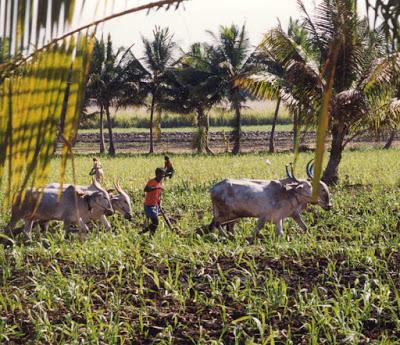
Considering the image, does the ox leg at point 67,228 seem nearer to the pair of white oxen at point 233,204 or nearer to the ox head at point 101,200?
the pair of white oxen at point 233,204

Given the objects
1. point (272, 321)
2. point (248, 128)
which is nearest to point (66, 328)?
point (272, 321)

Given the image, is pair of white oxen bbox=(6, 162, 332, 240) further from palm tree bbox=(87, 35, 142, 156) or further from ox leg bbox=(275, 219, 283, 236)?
palm tree bbox=(87, 35, 142, 156)

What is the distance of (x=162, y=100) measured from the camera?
33594mm

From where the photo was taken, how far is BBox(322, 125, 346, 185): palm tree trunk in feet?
49.7

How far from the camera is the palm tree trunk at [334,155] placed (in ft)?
49.7

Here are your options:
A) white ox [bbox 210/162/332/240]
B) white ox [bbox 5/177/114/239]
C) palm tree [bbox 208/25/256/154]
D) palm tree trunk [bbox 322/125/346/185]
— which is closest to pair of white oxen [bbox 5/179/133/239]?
white ox [bbox 5/177/114/239]

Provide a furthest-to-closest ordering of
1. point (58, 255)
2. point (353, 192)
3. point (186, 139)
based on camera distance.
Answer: point (186, 139) < point (353, 192) < point (58, 255)

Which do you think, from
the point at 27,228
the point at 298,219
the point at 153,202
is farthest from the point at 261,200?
the point at 27,228

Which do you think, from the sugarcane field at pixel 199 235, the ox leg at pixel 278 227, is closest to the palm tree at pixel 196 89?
the sugarcane field at pixel 199 235

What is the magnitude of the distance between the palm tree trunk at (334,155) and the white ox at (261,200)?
5274 mm

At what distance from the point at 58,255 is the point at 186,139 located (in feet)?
111

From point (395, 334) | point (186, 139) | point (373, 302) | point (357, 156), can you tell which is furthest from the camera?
point (186, 139)

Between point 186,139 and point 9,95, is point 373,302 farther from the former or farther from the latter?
point 186,139

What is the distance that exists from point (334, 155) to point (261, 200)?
6158mm
